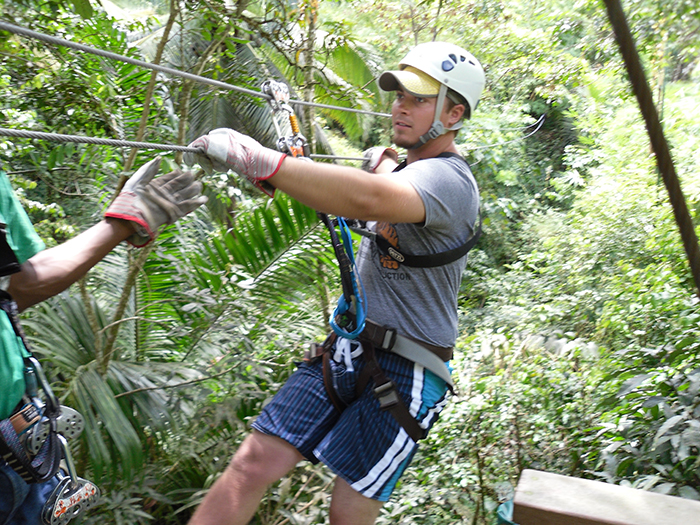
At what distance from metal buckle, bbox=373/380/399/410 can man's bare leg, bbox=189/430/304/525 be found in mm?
350

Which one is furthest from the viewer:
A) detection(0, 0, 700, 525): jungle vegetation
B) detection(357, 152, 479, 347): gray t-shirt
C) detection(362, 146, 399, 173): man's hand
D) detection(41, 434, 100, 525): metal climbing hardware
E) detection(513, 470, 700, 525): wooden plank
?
detection(0, 0, 700, 525): jungle vegetation

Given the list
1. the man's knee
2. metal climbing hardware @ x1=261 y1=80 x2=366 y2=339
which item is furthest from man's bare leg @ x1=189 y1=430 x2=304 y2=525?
metal climbing hardware @ x1=261 y1=80 x2=366 y2=339

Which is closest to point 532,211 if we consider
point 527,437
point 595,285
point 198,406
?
point 595,285

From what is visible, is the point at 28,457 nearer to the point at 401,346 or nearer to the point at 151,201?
the point at 151,201

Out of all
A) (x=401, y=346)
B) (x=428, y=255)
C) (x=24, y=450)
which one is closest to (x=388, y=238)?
(x=428, y=255)

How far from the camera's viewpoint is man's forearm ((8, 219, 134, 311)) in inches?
62.7

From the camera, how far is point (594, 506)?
5.70 feet

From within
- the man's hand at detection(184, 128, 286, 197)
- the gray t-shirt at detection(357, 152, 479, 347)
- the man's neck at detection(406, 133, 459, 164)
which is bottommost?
the man's hand at detection(184, 128, 286, 197)

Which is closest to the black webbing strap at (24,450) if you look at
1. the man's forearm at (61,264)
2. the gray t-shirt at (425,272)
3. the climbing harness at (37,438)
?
the climbing harness at (37,438)

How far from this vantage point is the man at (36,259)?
4.74ft

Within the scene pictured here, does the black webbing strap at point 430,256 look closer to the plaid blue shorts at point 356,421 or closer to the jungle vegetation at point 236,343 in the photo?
the plaid blue shorts at point 356,421

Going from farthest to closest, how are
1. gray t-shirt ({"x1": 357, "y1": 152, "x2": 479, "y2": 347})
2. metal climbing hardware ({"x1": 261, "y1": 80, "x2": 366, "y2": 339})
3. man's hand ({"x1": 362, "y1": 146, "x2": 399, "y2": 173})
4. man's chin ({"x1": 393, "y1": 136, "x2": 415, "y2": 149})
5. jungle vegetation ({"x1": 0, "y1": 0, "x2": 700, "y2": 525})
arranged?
jungle vegetation ({"x1": 0, "y1": 0, "x2": 700, "y2": 525}), man's hand ({"x1": 362, "y1": 146, "x2": 399, "y2": 173}), man's chin ({"x1": 393, "y1": 136, "x2": 415, "y2": 149}), metal climbing hardware ({"x1": 261, "y1": 80, "x2": 366, "y2": 339}), gray t-shirt ({"x1": 357, "y1": 152, "x2": 479, "y2": 347})

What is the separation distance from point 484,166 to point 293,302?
777 cm

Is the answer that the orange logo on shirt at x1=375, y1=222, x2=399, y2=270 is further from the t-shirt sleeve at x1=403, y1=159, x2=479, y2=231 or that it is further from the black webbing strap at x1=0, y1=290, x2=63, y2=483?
the black webbing strap at x1=0, y1=290, x2=63, y2=483
